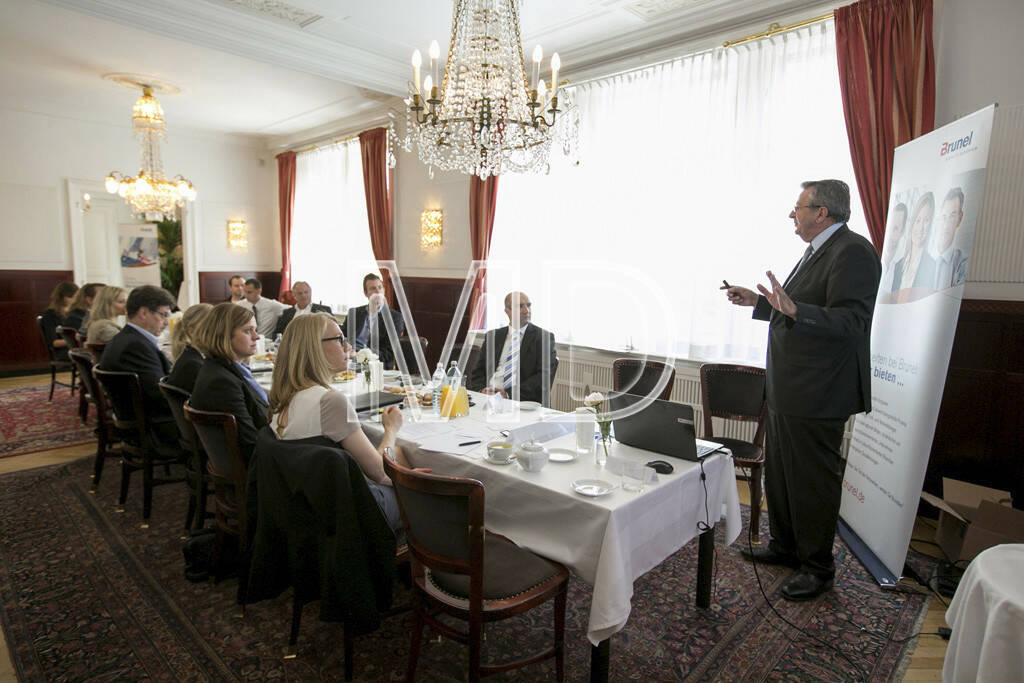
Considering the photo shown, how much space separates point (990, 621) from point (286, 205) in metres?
9.44

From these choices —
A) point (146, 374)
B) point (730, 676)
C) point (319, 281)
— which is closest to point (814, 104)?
point (730, 676)

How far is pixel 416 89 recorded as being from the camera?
118 inches

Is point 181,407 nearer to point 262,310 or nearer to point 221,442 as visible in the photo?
point 221,442

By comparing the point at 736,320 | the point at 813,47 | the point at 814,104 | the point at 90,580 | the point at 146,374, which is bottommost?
the point at 90,580

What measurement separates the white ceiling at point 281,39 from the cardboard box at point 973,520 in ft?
A: 10.2

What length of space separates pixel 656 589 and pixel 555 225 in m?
3.53

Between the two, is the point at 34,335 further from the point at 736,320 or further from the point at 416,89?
the point at 736,320

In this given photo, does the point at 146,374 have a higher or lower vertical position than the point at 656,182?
lower

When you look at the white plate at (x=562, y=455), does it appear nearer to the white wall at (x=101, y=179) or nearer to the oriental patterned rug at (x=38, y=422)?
the oriental patterned rug at (x=38, y=422)

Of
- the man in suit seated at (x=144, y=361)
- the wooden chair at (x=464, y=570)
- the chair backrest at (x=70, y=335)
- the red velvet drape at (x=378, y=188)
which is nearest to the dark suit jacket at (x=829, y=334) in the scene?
the wooden chair at (x=464, y=570)

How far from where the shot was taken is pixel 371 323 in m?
5.37

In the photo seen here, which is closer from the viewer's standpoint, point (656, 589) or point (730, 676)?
point (730, 676)

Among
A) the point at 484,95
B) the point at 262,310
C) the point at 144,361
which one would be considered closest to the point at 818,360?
the point at 484,95

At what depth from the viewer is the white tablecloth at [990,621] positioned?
127 cm
